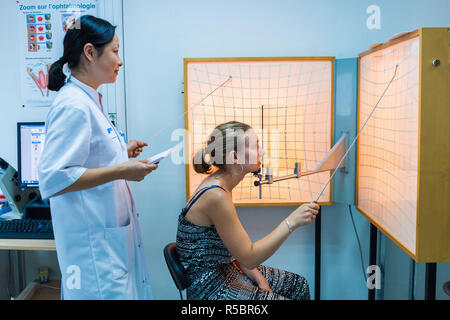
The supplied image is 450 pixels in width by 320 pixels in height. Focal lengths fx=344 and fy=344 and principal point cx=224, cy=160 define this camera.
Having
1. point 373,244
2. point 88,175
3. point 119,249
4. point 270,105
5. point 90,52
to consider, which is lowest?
point 373,244

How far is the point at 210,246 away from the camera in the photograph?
1.26m

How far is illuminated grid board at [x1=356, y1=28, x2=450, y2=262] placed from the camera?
1.14m

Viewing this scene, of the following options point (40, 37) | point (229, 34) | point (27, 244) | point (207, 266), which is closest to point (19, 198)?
point (27, 244)

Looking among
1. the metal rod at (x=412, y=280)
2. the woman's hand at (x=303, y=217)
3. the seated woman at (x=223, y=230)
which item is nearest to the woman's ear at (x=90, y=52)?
the seated woman at (x=223, y=230)

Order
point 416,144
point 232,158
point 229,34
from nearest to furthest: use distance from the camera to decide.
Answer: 1. point 416,144
2. point 232,158
3. point 229,34

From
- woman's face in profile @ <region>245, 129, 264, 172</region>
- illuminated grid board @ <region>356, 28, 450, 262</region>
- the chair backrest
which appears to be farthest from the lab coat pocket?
illuminated grid board @ <region>356, 28, 450, 262</region>

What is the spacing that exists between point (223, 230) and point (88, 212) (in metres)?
0.46

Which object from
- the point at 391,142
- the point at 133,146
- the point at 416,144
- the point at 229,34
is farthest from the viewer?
the point at 229,34

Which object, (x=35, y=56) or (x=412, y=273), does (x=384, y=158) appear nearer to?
(x=412, y=273)

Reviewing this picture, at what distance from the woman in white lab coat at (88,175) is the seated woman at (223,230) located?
217 mm

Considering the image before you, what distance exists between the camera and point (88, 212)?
3.81ft

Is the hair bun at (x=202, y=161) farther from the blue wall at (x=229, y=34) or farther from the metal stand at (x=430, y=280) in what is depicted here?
the metal stand at (x=430, y=280)

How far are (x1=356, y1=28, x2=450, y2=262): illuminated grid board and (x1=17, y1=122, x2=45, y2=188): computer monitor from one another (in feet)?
5.53

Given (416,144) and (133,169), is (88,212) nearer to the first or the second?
(133,169)
